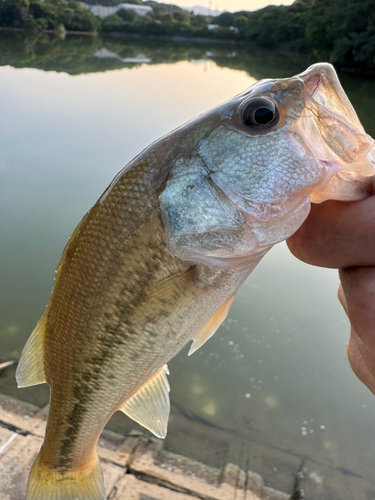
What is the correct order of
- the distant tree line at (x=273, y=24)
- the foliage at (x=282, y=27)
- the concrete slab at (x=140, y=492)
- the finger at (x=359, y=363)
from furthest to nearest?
1. the foliage at (x=282, y=27)
2. the distant tree line at (x=273, y=24)
3. the concrete slab at (x=140, y=492)
4. the finger at (x=359, y=363)

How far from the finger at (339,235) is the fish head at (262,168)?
59 millimetres

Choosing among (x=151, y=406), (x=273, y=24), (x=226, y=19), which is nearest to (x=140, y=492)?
(x=151, y=406)

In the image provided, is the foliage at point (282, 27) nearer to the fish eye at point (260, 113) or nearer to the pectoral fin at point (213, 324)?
the fish eye at point (260, 113)

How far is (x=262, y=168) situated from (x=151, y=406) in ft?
3.89

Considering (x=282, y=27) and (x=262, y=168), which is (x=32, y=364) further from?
(x=282, y=27)

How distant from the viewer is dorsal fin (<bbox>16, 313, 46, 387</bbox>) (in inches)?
67.5

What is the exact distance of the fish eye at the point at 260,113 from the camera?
1.18m

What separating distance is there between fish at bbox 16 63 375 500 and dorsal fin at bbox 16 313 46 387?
4cm

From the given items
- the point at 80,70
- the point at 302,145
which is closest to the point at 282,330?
the point at 302,145

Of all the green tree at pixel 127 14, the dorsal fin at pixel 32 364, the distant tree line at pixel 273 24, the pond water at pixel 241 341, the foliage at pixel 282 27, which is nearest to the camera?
the dorsal fin at pixel 32 364

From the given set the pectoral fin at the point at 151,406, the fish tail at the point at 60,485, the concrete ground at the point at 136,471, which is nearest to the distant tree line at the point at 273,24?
the concrete ground at the point at 136,471

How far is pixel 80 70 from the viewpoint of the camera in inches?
1045

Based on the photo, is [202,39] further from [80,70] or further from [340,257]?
[340,257]

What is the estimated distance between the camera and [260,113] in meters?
1.21
